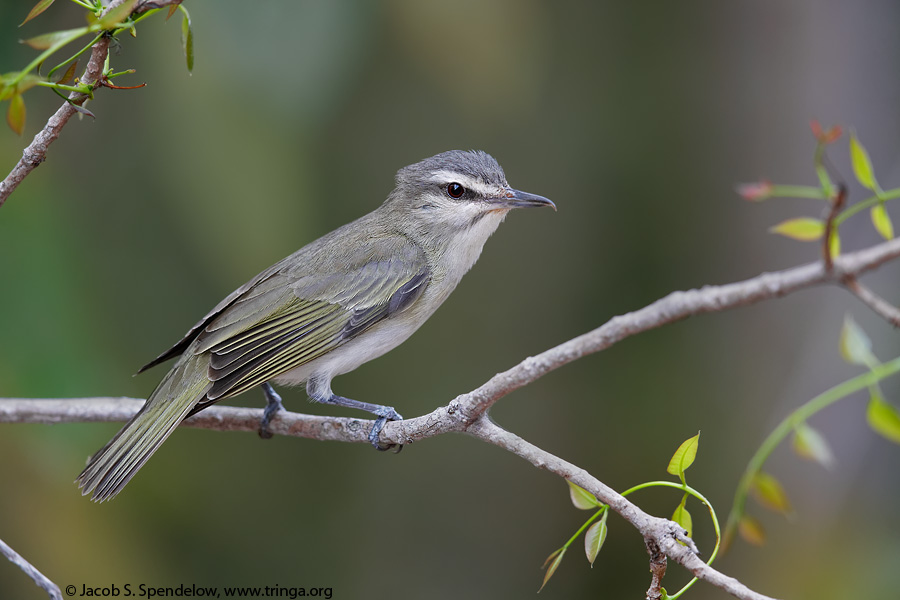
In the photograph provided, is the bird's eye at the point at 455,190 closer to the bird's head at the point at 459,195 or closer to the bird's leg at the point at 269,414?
the bird's head at the point at 459,195

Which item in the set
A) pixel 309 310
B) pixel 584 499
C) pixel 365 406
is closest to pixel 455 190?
pixel 309 310

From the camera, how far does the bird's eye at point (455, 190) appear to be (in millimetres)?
3855

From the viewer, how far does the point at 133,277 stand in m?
5.21

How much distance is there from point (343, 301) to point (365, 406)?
1.67ft

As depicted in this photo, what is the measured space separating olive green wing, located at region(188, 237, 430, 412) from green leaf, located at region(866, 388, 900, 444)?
2.40 m

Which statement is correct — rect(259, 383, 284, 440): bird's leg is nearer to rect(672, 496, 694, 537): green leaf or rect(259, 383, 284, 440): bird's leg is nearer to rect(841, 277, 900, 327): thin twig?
rect(672, 496, 694, 537): green leaf

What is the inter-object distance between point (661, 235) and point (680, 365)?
3.23ft

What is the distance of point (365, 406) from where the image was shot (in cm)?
344

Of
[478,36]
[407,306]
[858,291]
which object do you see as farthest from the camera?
[478,36]

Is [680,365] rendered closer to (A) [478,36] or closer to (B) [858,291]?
(A) [478,36]

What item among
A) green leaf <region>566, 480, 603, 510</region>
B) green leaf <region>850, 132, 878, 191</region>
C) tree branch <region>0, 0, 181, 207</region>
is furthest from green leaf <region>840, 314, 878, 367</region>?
tree branch <region>0, 0, 181, 207</region>

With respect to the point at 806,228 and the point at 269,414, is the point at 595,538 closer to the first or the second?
the point at 806,228

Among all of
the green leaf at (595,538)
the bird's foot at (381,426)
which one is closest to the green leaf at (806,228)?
the green leaf at (595,538)

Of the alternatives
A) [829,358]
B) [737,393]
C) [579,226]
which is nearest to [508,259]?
[579,226]
